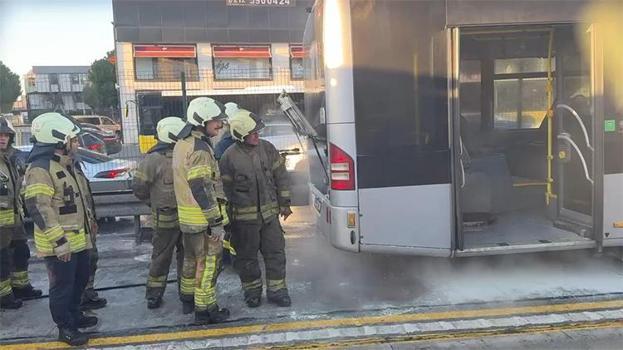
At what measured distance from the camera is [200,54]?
2714 cm

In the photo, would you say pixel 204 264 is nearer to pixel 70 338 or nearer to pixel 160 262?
pixel 160 262

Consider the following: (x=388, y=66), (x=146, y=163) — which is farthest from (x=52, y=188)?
(x=388, y=66)

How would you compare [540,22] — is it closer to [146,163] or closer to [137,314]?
[146,163]

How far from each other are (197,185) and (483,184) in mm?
3482

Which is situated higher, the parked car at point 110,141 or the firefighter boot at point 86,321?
the parked car at point 110,141

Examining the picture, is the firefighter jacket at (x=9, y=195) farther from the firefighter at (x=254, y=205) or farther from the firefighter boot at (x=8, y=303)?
the firefighter at (x=254, y=205)

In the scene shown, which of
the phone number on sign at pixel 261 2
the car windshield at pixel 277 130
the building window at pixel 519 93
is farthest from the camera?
the phone number on sign at pixel 261 2

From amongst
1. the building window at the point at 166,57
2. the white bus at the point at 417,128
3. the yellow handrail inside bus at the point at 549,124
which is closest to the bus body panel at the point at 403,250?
the white bus at the point at 417,128

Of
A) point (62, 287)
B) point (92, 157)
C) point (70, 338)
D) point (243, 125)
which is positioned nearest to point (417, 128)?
point (243, 125)

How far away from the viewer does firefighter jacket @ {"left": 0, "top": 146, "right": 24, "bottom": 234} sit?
196 inches

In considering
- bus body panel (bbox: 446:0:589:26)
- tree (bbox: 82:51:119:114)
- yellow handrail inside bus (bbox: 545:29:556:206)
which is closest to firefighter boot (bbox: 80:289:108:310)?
bus body panel (bbox: 446:0:589:26)

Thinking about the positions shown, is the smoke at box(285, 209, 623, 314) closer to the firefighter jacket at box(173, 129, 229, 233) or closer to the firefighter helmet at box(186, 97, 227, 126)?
the firefighter jacket at box(173, 129, 229, 233)

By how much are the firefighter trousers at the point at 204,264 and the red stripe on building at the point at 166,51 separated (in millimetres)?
23593

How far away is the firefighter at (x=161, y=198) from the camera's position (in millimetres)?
4879
